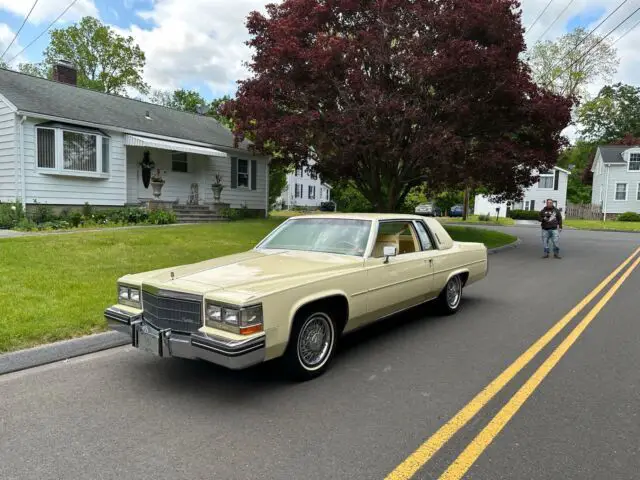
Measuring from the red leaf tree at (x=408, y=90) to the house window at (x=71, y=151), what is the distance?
561 centimetres

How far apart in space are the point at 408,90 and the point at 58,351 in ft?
41.3

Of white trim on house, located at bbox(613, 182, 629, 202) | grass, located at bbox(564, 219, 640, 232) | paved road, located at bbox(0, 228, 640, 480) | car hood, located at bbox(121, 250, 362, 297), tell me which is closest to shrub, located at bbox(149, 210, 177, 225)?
paved road, located at bbox(0, 228, 640, 480)

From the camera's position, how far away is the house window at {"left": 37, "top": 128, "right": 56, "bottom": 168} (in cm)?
1575

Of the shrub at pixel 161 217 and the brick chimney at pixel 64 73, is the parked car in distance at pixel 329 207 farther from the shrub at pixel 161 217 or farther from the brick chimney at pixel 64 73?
the shrub at pixel 161 217

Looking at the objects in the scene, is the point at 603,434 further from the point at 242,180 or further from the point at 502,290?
the point at 242,180

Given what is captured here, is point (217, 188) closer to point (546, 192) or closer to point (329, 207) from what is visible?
point (329, 207)

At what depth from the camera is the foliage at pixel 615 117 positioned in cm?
6521

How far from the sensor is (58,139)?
629 inches

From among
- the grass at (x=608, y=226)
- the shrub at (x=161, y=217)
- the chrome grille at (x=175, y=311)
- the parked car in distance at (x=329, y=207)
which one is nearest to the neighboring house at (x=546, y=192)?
the grass at (x=608, y=226)

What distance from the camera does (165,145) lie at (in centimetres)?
1855

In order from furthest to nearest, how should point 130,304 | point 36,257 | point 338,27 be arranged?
1. point 338,27
2. point 36,257
3. point 130,304

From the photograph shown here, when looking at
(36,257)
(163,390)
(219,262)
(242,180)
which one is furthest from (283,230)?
(242,180)

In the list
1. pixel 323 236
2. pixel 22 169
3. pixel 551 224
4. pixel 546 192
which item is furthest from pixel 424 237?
pixel 546 192

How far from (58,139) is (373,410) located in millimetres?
16024
